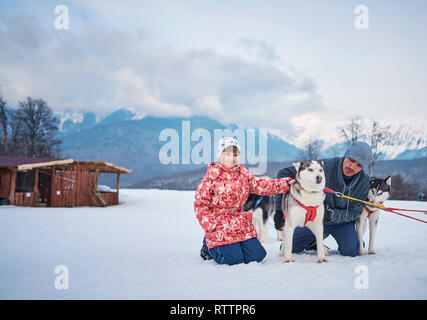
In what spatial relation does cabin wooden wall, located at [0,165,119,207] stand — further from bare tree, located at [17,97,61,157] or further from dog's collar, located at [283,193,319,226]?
bare tree, located at [17,97,61,157]

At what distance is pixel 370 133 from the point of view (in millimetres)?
39281

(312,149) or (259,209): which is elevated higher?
(312,149)

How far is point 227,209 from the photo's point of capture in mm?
3584

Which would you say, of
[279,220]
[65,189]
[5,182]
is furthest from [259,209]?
[5,182]

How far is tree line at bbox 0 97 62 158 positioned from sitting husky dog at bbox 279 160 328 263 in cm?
3548

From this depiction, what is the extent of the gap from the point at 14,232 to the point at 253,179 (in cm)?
629

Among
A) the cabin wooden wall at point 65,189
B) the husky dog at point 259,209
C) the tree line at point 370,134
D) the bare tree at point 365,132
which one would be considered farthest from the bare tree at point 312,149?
the husky dog at point 259,209

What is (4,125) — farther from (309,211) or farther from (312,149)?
(312,149)

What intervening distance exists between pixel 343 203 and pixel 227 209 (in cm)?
179

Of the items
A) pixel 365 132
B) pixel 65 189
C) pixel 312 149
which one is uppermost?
Result: pixel 365 132

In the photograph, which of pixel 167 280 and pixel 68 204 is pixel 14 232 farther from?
pixel 68 204

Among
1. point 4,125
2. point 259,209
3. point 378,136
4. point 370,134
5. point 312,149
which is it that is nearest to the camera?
point 259,209

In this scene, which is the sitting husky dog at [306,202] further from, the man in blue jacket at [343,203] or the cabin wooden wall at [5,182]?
the cabin wooden wall at [5,182]

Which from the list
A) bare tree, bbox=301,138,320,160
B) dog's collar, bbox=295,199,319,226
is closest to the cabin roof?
dog's collar, bbox=295,199,319,226
